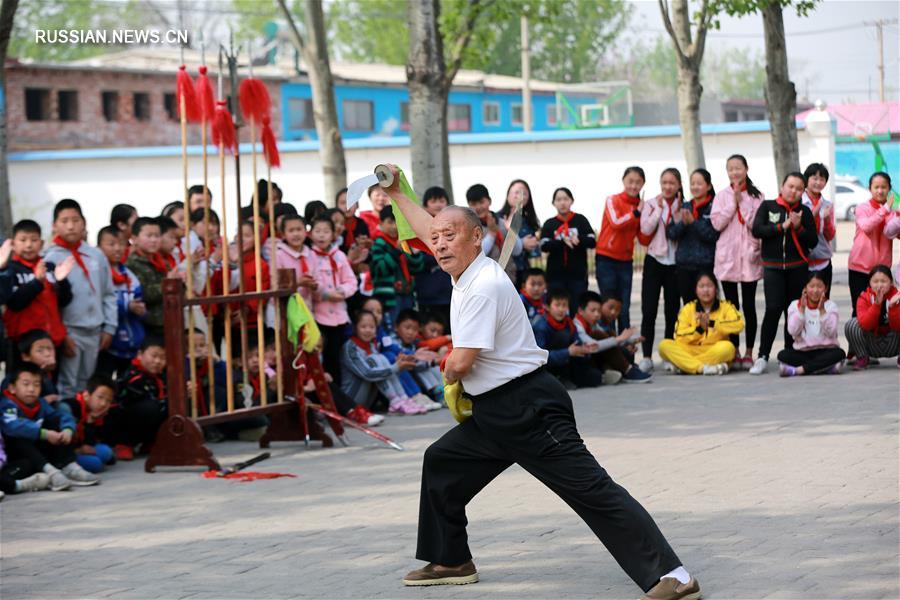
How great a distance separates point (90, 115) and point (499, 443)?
4188 cm

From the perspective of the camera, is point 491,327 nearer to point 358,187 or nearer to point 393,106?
point 358,187

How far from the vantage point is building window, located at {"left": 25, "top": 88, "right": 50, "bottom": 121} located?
44.3m

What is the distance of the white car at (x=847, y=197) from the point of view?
42953mm

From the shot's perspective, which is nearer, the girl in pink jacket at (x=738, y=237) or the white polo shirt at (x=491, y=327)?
the white polo shirt at (x=491, y=327)

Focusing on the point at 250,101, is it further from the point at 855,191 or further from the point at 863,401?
the point at 855,191

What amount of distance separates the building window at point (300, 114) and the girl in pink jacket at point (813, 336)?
129ft

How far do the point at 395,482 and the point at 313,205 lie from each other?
4.57 metres

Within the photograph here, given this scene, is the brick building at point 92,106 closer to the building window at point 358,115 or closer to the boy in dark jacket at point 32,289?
the building window at point 358,115

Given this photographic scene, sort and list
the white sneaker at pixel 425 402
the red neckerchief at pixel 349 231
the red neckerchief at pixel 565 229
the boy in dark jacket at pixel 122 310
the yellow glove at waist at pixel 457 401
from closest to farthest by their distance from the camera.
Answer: the yellow glove at waist at pixel 457 401 → the boy in dark jacket at pixel 122 310 → the white sneaker at pixel 425 402 → the red neckerchief at pixel 349 231 → the red neckerchief at pixel 565 229

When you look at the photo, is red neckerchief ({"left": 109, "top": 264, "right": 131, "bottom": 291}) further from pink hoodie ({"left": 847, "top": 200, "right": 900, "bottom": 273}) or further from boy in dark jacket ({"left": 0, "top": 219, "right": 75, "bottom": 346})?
pink hoodie ({"left": 847, "top": 200, "right": 900, "bottom": 273})

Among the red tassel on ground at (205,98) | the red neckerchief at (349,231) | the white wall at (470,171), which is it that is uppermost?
the white wall at (470,171)

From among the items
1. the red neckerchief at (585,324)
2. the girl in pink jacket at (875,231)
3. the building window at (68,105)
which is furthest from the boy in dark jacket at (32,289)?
the building window at (68,105)

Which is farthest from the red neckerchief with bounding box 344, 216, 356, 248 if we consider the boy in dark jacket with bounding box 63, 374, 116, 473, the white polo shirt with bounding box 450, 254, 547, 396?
the white polo shirt with bounding box 450, 254, 547, 396

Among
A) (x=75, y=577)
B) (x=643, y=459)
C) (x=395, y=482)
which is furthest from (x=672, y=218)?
(x=75, y=577)
